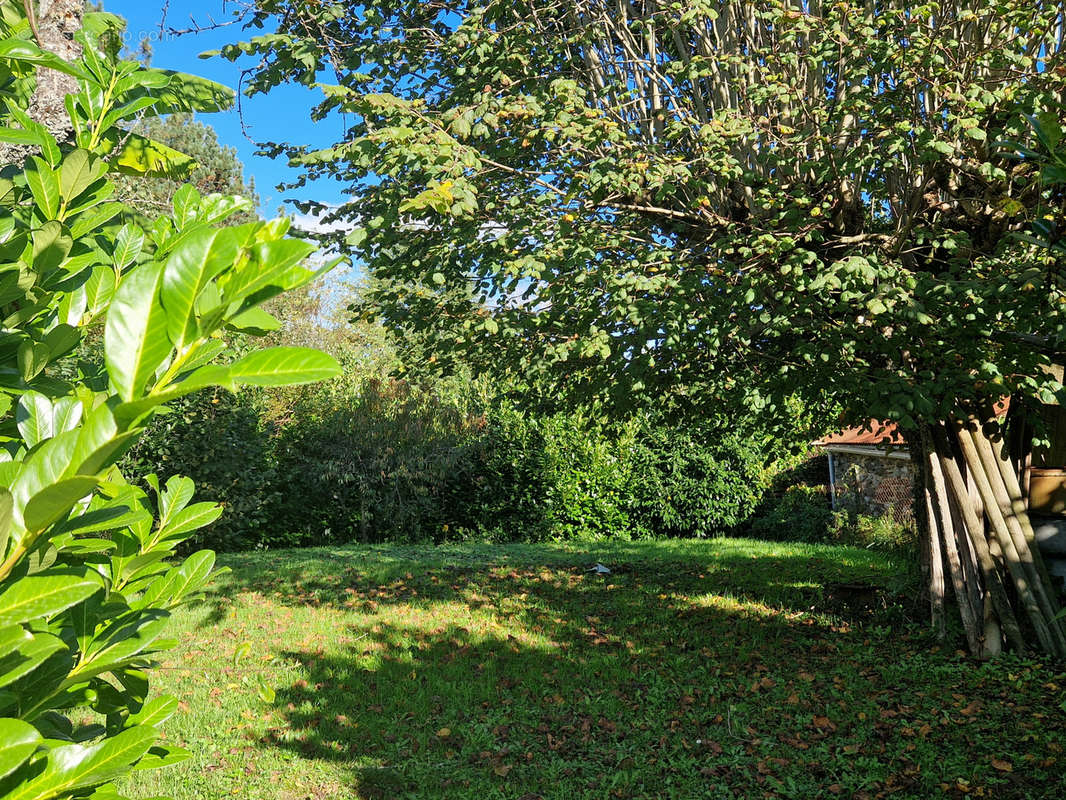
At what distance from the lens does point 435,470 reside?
44.9 feet

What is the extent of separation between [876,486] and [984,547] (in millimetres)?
8067

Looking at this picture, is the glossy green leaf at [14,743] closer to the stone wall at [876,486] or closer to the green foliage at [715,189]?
the green foliage at [715,189]

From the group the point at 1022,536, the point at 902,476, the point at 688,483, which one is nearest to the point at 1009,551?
the point at 1022,536

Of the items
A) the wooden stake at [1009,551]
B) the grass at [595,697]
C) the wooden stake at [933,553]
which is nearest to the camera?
the grass at [595,697]

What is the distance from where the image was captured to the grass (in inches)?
174

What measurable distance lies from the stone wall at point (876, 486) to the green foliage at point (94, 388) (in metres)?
13.8

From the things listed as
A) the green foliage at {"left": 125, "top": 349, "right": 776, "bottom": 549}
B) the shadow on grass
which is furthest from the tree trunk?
the green foliage at {"left": 125, "top": 349, "right": 776, "bottom": 549}

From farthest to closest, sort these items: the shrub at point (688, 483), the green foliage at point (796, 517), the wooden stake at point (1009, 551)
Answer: the shrub at point (688, 483) < the green foliage at point (796, 517) < the wooden stake at point (1009, 551)

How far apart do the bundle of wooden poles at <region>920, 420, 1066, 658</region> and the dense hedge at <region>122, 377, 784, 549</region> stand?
5.48 meters

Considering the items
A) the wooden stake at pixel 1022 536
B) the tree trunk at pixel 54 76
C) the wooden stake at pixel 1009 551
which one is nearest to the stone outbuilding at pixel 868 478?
the wooden stake at pixel 1022 536

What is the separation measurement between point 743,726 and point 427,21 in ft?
21.8

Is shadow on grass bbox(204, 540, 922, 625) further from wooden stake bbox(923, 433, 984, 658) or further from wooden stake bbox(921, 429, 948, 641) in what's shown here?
wooden stake bbox(923, 433, 984, 658)

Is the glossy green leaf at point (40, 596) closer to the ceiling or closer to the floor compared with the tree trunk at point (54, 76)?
closer to the floor

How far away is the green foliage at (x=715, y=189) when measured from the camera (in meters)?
5.11
